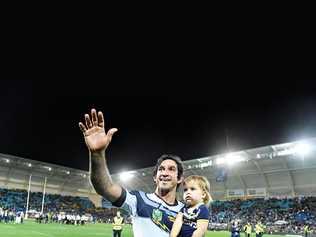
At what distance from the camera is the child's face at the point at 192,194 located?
394 centimetres

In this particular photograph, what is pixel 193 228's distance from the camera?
3.73 m

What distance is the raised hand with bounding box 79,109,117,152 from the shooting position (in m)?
3.32

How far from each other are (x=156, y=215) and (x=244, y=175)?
185ft

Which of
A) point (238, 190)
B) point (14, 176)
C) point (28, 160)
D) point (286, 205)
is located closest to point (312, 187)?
point (286, 205)

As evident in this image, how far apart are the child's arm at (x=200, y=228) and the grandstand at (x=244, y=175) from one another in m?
43.0

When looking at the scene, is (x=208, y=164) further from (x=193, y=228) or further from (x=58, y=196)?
(x=193, y=228)

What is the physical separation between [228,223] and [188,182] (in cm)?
5163

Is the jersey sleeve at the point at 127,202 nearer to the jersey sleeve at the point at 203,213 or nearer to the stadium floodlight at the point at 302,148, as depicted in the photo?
the jersey sleeve at the point at 203,213

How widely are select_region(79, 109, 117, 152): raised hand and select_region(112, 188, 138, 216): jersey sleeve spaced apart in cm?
52

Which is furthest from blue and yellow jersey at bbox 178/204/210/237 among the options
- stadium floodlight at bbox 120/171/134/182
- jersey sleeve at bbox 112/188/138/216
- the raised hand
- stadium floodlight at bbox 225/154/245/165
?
stadium floodlight at bbox 120/171/134/182

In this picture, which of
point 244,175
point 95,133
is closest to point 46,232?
point 95,133

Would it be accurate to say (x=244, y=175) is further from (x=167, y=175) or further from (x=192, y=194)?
(x=167, y=175)

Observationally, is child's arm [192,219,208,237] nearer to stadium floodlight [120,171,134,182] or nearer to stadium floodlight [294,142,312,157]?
stadium floodlight [294,142,312,157]

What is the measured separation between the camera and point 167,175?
386 cm
